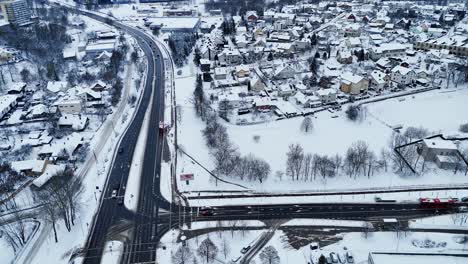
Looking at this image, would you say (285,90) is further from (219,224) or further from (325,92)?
(219,224)

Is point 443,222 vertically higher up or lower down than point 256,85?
lower down

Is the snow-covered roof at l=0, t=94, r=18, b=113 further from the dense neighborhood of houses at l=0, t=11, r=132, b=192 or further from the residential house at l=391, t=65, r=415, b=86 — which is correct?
the residential house at l=391, t=65, r=415, b=86

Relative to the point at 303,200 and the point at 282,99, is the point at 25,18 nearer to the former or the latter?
the point at 282,99

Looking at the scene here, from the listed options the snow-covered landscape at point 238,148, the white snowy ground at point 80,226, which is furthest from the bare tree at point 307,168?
the white snowy ground at point 80,226

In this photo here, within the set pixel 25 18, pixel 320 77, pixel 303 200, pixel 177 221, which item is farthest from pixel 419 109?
pixel 25 18

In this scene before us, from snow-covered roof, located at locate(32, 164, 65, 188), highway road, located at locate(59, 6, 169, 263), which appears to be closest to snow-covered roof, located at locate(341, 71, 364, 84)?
highway road, located at locate(59, 6, 169, 263)

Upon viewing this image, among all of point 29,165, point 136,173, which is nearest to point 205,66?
point 136,173

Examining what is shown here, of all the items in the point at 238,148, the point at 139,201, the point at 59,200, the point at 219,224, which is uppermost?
the point at 59,200
